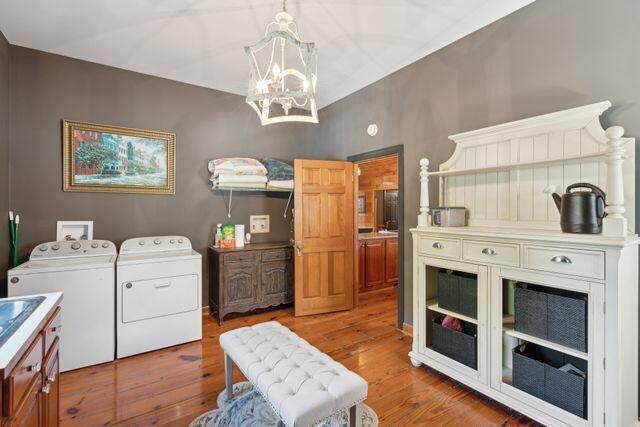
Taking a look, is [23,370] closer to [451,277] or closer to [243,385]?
[243,385]

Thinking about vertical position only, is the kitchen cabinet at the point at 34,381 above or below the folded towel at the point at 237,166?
below

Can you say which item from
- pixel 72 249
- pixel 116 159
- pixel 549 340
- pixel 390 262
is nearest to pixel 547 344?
pixel 549 340

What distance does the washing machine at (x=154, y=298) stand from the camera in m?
2.66

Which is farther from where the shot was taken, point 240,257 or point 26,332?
point 240,257

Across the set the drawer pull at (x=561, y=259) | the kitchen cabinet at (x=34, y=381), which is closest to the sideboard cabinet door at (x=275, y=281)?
the kitchen cabinet at (x=34, y=381)

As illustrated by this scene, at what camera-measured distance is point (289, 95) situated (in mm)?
1592

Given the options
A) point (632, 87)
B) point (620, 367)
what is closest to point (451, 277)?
point (620, 367)

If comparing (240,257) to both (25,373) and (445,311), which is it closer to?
(445,311)

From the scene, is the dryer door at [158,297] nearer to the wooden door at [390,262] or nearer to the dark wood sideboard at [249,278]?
the dark wood sideboard at [249,278]

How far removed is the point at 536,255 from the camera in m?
1.78

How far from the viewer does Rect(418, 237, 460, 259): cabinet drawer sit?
222cm

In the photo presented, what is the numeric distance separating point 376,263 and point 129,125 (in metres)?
3.87

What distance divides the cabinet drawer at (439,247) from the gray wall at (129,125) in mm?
2309

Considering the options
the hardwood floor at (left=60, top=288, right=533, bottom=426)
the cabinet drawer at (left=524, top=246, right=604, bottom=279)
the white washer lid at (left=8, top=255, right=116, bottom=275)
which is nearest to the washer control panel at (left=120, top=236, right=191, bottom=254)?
the white washer lid at (left=8, top=255, right=116, bottom=275)
